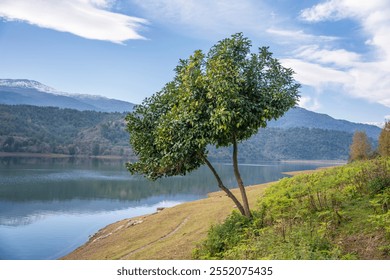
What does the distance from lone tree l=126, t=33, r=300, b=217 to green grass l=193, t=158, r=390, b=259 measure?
1.52 metres

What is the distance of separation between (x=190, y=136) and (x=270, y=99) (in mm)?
3150

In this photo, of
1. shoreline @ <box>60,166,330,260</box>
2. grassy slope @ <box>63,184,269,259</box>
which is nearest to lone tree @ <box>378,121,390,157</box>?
shoreline @ <box>60,166,330,260</box>

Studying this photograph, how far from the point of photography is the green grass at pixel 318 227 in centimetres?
953

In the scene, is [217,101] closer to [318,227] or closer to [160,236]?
[318,227]

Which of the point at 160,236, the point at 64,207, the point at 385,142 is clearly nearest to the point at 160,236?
the point at 160,236

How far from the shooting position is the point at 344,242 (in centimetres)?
1015

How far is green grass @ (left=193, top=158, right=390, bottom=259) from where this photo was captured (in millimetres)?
9531

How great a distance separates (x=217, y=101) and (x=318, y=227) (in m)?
4.97

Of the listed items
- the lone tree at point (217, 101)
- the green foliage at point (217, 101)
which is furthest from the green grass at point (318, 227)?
the green foliage at point (217, 101)

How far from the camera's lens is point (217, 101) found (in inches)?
484

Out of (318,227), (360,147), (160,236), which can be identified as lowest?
(160,236)

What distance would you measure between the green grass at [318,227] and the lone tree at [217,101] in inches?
59.9
